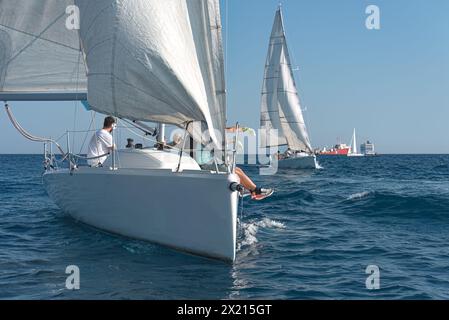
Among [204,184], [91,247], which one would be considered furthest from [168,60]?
[91,247]

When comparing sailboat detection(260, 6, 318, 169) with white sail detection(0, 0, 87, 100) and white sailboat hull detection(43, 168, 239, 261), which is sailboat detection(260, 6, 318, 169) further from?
white sailboat hull detection(43, 168, 239, 261)

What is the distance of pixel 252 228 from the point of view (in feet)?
33.3

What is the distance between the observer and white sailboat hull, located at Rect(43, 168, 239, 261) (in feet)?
23.2

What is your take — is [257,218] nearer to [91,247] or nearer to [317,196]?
[91,247]

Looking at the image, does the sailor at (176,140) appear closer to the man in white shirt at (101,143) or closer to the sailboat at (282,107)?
the man in white shirt at (101,143)

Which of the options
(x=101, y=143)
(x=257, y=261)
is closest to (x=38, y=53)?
(x=101, y=143)

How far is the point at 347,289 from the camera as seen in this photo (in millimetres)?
5934

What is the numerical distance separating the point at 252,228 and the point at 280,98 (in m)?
28.7

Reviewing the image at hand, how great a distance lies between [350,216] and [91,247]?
634cm

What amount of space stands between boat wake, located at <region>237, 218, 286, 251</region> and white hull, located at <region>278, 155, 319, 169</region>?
26454 millimetres

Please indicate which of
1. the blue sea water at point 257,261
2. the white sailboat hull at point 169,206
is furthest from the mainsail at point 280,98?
the white sailboat hull at point 169,206

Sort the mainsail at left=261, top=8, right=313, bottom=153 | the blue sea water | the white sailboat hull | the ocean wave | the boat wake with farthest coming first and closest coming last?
1. the mainsail at left=261, top=8, right=313, bottom=153
2. the ocean wave
3. the boat wake
4. the white sailboat hull
5. the blue sea water

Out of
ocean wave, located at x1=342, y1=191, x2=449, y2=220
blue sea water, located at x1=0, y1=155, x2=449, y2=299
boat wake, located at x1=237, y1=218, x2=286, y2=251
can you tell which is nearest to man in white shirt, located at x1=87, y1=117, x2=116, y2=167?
blue sea water, located at x1=0, y1=155, x2=449, y2=299
